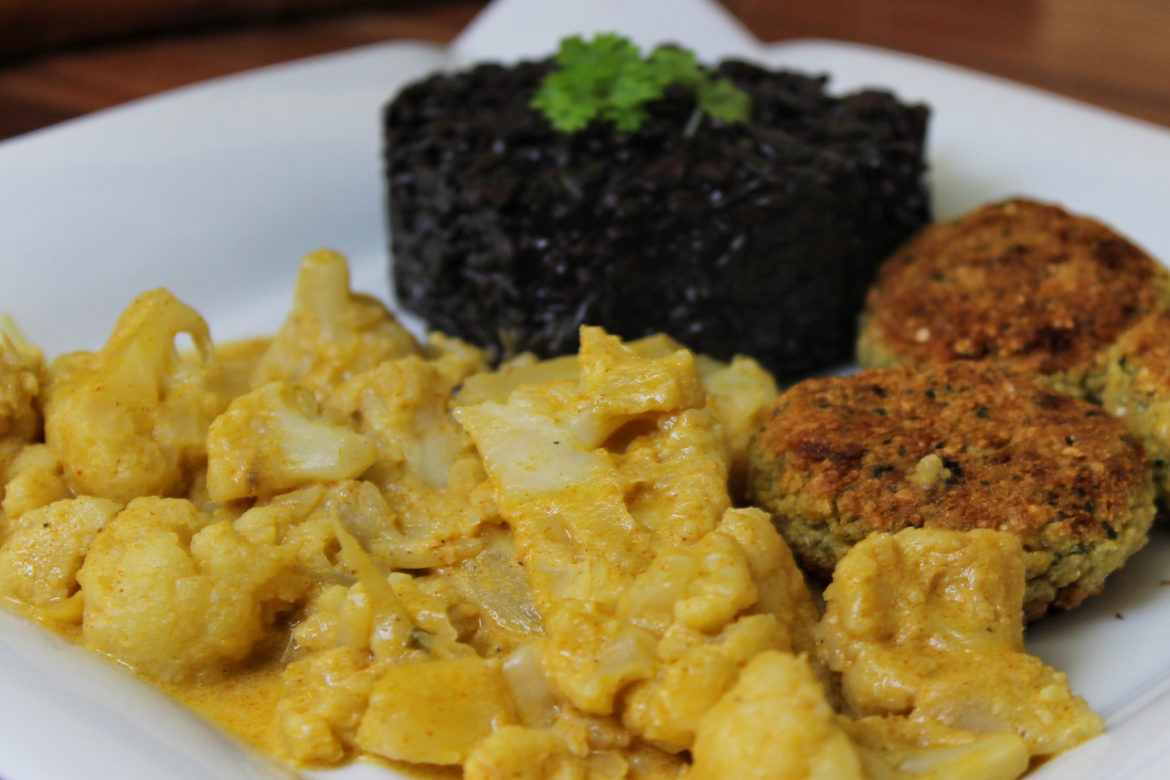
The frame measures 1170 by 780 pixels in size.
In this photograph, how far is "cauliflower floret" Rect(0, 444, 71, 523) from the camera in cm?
243

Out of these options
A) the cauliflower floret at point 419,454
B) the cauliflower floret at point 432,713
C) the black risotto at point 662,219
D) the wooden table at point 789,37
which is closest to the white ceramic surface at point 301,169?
the black risotto at point 662,219

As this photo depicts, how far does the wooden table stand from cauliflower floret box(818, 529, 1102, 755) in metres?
4.48

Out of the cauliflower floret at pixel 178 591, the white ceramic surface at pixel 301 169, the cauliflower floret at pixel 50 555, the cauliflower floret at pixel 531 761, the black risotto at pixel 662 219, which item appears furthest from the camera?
the white ceramic surface at pixel 301 169

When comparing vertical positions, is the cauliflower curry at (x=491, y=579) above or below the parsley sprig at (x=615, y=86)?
below

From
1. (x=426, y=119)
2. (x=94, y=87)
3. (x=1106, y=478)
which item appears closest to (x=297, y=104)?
(x=426, y=119)

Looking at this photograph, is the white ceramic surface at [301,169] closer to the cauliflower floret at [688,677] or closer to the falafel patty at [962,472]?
the falafel patty at [962,472]

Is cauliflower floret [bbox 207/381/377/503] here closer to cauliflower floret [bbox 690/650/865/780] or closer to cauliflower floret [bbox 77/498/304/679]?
cauliflower floret [bbox 77/498/304/679]

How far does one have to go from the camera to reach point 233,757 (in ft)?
6.56

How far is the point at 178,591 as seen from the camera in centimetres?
218

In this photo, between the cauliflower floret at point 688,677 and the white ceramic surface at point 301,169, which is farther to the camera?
the white ceramic surface at point 301,169

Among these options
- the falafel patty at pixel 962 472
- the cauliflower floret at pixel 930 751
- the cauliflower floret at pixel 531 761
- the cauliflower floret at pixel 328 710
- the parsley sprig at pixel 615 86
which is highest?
the parsley sprig at pixel 615 86

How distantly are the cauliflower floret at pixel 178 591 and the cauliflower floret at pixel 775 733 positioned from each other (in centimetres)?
93

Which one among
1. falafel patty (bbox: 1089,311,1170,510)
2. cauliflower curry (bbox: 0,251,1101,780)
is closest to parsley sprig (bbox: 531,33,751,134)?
cauliflower curry (bbox: 0,251,1101,780)

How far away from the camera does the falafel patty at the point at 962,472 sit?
2.34 meters
